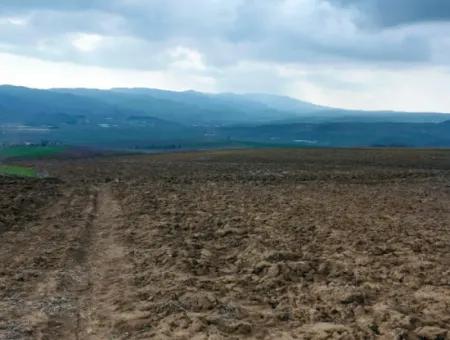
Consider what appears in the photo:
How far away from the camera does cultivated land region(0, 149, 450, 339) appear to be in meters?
9.45

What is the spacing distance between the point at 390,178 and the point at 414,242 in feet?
75.4

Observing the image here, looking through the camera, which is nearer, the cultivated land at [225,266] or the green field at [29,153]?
the cultivated land at [225,266]

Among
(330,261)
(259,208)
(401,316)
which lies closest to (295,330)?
(401,316)

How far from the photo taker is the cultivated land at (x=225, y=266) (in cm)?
945

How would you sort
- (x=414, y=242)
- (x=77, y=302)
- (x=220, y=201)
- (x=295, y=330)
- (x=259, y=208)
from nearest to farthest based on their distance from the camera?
(x=295, y=330)
(x=77, y=302)
(x=414, y=242)
(x=259, y=208)
(x=220, y=201)

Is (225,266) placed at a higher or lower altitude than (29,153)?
higher

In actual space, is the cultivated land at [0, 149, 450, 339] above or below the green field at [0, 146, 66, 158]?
above

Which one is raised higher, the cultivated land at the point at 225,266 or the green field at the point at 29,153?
the cultivated land at the point at 225,266

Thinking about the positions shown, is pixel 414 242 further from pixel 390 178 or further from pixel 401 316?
pixel 390 178

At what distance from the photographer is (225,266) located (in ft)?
44.5

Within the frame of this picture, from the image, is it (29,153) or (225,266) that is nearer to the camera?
(225,266)

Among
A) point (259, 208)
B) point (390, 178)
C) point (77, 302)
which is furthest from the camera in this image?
point (390, 178)

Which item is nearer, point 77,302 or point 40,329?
point 40,329

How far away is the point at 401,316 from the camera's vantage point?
9289 mm
